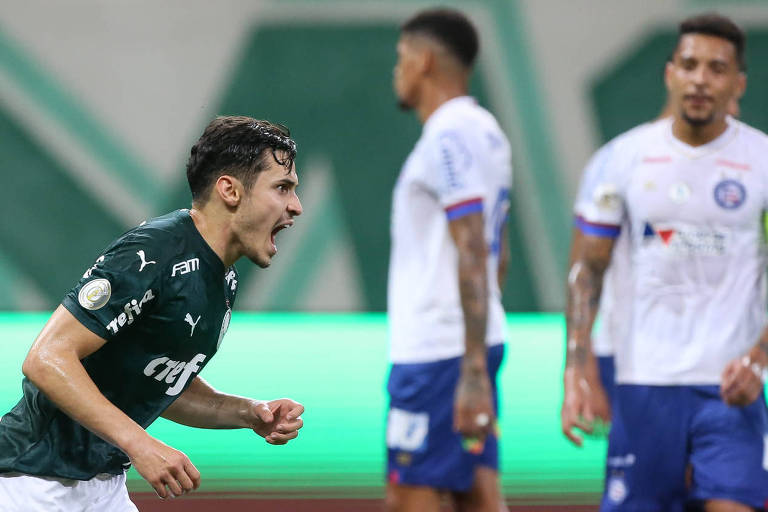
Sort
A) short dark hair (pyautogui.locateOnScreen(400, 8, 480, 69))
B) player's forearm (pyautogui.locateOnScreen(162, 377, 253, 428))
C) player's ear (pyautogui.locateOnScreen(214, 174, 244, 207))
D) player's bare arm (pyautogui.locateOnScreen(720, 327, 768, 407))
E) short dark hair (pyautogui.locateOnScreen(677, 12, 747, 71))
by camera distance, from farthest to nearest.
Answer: short dark hair (pyautogui.locateOnScreen(400, 8, 480, 69))
short dark hair (pyautogui.locateOnScreen(677, 12, 747, 71))
player's bare arm (pyautogui.locateOnScreen(720, 327, 768, 407))
player's forearm (pyautogui.locateOnScreen(162, 377, 253, 428))
player's ear (pyautogui.locateOnScreen(214, 174, 244, 207))

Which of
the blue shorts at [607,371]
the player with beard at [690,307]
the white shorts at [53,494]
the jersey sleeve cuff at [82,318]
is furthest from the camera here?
the blue shorts at [607,371]

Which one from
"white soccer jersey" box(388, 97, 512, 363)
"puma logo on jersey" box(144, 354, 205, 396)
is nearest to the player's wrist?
"white soccer jersey" box(388, 97, 512, 363)

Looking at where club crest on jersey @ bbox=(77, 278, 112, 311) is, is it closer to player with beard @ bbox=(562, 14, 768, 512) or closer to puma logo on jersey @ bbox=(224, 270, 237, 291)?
puma logo on jersey @ bbox=(224, 270, 237, 291)

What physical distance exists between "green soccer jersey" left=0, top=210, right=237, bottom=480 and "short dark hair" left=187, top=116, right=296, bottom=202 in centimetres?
13

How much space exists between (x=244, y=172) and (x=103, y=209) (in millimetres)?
10132

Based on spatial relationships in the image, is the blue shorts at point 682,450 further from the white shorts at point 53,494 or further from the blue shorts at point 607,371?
the white shorts at point 53,494

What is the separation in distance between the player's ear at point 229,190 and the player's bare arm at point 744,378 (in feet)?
5.66

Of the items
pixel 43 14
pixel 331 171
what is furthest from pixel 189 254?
pixel 43 14

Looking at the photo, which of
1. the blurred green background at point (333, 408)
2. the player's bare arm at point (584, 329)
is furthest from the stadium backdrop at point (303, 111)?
the player's bare arm at point (584, 329)

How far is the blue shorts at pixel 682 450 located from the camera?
159 inches

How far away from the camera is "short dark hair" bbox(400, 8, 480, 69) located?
4.62 m

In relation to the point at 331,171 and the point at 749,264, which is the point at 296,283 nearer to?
the point at 331,171

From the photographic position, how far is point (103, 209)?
43.2 ft

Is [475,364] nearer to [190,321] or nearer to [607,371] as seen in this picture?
[190,321]
